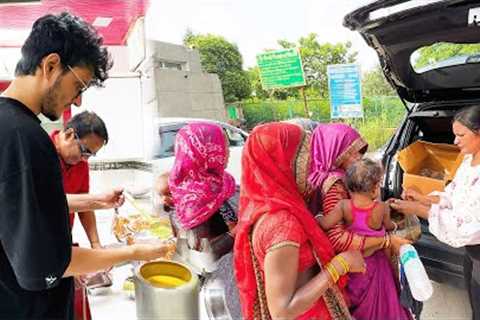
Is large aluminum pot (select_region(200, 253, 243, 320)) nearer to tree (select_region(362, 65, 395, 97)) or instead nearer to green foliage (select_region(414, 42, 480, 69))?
green foliage (select_region(414, 42, 480, 69))

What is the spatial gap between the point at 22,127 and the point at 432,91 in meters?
2.30

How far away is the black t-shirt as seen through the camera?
0.74m

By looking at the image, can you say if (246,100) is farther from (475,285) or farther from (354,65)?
(475,285)

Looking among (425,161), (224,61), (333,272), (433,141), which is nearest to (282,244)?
(333,272)

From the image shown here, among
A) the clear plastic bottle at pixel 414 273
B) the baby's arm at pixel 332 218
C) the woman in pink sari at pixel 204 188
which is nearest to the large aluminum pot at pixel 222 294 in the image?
the woman in pink sari at pixel 204 188

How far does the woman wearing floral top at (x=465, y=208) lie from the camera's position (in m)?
1.63

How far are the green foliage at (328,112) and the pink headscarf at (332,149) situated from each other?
A: 3533 millimetres

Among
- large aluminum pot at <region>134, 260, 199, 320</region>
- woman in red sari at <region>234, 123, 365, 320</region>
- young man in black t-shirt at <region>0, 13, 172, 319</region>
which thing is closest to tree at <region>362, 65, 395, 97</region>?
woman in red sari at <region>234, 123, 365, 320</region>

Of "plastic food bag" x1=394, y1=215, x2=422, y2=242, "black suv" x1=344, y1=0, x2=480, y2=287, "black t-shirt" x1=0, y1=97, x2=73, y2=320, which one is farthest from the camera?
"black suv" x1=344, y1=0, x2=480, y2=287

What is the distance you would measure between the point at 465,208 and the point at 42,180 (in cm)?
148

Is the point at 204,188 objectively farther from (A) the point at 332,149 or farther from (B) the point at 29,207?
(B) the point at 29,207

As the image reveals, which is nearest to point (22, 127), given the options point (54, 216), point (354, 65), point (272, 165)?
point (54, 216)

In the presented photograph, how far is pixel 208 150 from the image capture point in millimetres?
1619

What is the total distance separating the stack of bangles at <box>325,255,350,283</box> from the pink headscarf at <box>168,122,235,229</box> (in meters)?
0.53
